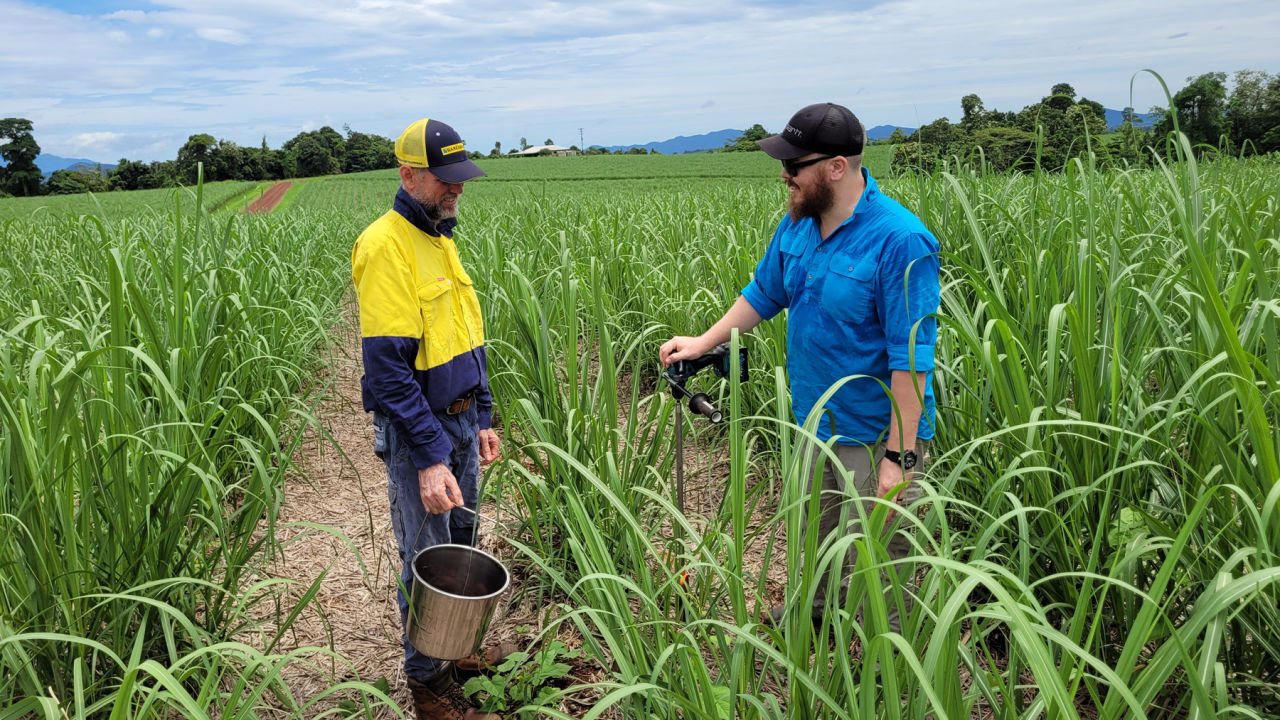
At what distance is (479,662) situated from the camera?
6.70 feet

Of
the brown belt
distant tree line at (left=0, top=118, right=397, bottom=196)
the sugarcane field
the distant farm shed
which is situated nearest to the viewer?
the sugarcane field

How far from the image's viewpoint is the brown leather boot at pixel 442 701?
1874 mm

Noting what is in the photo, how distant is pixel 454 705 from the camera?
190cm

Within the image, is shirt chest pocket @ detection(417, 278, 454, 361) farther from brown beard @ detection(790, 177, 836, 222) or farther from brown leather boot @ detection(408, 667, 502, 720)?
brown beard @ detection(790, 177, 836, 222)

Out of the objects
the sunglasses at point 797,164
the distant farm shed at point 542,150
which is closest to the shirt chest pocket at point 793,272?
the sunglasses at point 797,164

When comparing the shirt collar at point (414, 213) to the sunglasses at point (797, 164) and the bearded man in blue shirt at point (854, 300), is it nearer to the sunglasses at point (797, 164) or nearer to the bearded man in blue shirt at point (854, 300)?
the bearded man in blue shirt at point (854, 300)

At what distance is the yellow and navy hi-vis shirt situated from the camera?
1814mm

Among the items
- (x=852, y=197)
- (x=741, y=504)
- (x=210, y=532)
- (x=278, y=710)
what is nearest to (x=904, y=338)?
(x=852, y=197)

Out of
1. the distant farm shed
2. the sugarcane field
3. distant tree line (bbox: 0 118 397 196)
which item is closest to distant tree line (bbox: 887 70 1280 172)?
the sugarcane field

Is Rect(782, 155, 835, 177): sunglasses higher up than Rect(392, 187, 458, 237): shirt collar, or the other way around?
Rect(782, 155, 835, 177): sunglasses

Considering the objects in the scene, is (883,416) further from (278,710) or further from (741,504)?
(278,710)

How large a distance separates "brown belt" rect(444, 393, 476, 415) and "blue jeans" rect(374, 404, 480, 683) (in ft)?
0.05

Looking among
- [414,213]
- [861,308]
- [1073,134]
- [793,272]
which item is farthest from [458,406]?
[1073,134]

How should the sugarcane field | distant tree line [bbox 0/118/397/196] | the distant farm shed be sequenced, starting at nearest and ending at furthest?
1. the sugarcane field
2. distant tree line [bbox 0/118/397/196]
3. the distant farm shed
